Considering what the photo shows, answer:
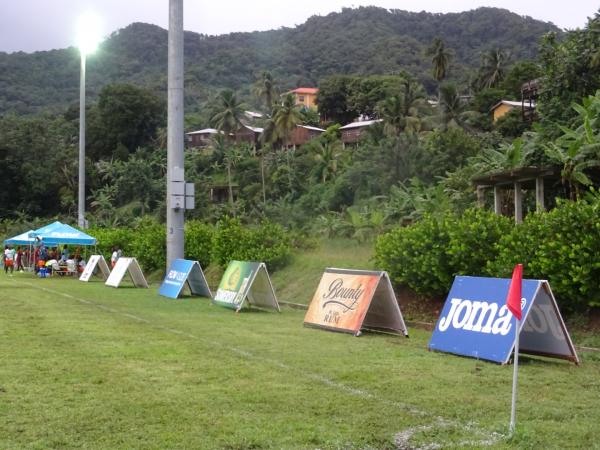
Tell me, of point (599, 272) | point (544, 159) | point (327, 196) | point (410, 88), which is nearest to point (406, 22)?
point (410, 88)

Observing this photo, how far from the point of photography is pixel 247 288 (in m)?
18.6

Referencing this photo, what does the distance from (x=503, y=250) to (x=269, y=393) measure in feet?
25.2

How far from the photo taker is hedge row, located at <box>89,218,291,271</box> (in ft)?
86.8

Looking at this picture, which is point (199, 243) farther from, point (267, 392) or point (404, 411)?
point (404, 411)

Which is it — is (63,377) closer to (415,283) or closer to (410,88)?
(415,283)

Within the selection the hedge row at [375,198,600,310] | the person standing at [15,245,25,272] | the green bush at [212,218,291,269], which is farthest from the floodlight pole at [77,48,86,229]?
the hedge row at [375,198,600,310]

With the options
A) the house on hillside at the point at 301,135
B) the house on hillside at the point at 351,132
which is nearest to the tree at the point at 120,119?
the house on hillside at the point at 301,135

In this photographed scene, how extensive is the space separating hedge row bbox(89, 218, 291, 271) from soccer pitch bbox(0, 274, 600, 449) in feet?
40.4

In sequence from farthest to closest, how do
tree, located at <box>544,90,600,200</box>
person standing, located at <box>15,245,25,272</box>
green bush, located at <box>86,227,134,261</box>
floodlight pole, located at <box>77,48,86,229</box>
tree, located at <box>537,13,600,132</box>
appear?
person standing, located at <box>15,245,25,272</box>
floodlight pole, located at <box>77,48,86,229</box>
green bush, located at <box>86,227,134,261</box>
tree, located at <box>537,13,600,132</box>
tree, located at <box>544,90,600,200</box>

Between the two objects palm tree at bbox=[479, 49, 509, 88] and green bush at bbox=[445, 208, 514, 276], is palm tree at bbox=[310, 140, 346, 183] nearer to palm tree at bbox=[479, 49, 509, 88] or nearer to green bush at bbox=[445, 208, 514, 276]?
palm tree at bbox=[479, 49, 509, 88]

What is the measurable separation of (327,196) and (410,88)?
22640 mm

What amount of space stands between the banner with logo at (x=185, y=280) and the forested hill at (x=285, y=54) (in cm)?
9647

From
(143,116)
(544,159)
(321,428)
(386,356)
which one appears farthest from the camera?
(143,116)

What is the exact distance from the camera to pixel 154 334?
13.4 metres
